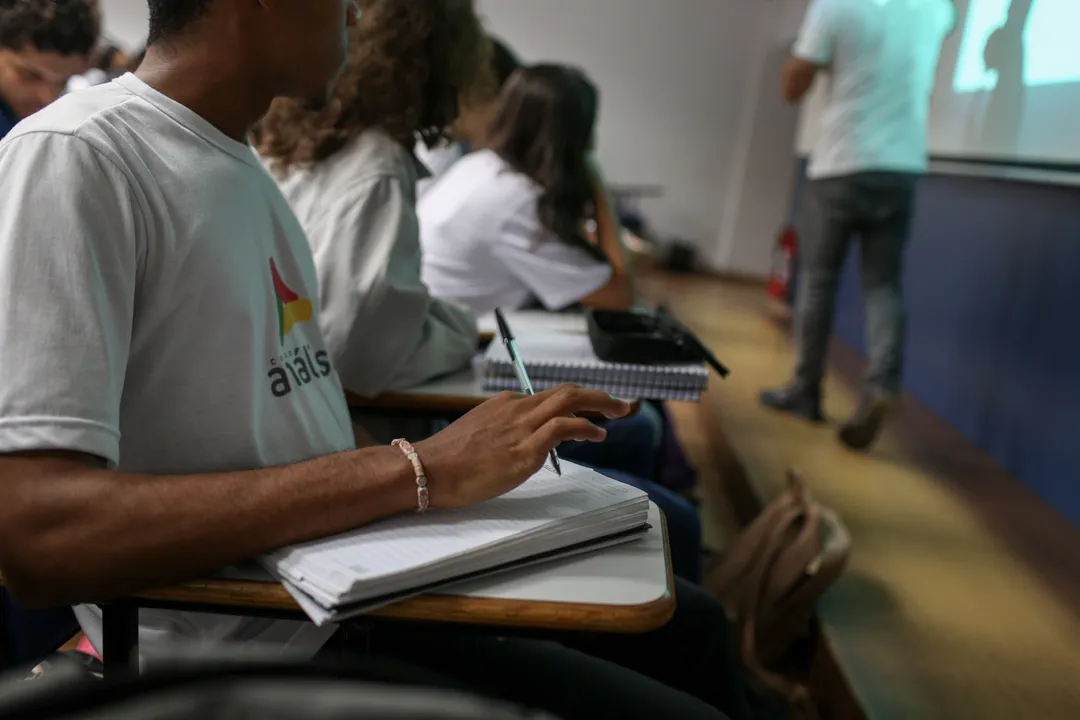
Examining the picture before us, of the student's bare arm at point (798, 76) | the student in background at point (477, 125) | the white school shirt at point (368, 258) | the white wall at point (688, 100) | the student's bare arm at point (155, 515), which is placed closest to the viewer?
the student's bare arm at point (155, 515)

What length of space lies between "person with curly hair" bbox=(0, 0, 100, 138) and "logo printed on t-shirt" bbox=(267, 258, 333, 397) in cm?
101

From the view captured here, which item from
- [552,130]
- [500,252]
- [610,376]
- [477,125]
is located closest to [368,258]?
[610,376]

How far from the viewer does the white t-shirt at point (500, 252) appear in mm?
1733

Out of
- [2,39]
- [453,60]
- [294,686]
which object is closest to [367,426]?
[453,60]

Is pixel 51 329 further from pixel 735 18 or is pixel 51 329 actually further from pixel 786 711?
pixel 735 18

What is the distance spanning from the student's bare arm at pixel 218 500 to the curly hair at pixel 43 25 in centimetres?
132

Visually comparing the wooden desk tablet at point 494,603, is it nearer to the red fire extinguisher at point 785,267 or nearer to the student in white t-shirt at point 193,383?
the student in white t-shirt at point 193,383

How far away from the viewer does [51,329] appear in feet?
1.94

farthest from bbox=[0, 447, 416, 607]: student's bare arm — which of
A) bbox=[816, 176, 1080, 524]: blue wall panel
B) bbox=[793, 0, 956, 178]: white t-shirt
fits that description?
bbox=[793, 0, 956, 178]: white t-shirt

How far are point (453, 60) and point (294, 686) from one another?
3.68 ft

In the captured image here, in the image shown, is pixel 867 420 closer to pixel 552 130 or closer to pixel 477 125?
pixel 552 130

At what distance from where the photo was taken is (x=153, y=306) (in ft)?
2.23

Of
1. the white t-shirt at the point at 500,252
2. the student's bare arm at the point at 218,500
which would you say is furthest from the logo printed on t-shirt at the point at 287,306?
the white t-shirt at the point at 500,252

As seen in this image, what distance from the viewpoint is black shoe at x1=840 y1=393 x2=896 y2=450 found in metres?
2.43
